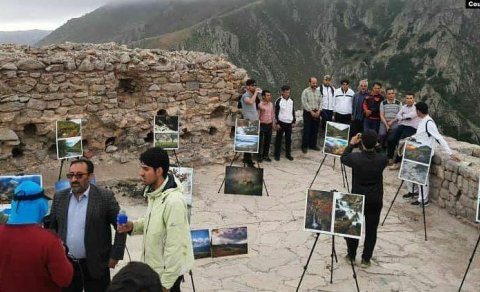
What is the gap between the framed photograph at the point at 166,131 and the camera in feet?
33.2

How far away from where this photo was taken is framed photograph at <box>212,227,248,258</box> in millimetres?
6992

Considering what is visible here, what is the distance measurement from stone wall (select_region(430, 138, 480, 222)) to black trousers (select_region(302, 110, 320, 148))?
3472 mm

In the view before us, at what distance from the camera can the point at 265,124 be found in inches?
452

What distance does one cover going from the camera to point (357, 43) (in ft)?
367

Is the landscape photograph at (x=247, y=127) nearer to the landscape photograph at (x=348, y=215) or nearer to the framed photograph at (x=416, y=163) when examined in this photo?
the framed photograph at (x=416, y=163)

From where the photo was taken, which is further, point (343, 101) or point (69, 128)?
point (343, 101)

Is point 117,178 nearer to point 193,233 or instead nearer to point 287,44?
point 193,233

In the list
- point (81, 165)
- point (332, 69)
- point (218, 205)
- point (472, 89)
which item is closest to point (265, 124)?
point (218, 205)

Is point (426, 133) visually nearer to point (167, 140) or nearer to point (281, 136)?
point (281, 136)

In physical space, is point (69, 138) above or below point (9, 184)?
above

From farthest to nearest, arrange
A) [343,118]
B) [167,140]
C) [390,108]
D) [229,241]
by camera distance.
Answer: [343,118], [390,108], [167,140], [229,241]

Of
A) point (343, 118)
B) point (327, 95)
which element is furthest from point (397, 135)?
point (327, 95)

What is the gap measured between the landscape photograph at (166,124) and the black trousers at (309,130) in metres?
3.63

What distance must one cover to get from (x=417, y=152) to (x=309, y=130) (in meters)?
3.93
